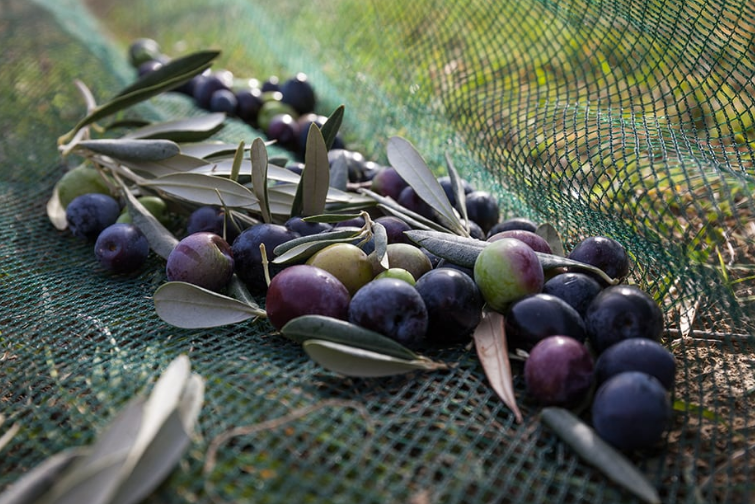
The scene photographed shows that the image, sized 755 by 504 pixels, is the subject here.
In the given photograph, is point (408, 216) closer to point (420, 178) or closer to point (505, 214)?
point (420, 178)

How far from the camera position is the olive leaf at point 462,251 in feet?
4.56

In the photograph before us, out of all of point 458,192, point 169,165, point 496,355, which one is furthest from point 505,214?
point 169,165

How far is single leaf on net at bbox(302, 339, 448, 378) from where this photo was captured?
117 centimetres

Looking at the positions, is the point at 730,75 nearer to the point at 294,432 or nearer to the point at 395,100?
the point at 395,100

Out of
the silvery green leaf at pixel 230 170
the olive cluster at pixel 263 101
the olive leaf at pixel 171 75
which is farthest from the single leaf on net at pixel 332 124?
the olive cluster at pixel 263 101

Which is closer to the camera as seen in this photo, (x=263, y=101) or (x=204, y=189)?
(x=204, y=189)

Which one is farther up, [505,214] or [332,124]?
[332,124]

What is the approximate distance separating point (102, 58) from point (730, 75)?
2.59m

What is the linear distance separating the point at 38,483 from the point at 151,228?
869 millimetres

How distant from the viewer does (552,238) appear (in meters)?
1.62

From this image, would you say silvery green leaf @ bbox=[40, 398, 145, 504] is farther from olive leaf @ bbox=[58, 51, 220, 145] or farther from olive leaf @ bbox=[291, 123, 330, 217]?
olive leaf @ bbox=[58, 51, 220, 145]

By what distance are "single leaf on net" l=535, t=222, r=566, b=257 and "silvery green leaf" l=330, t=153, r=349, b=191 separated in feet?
1.81

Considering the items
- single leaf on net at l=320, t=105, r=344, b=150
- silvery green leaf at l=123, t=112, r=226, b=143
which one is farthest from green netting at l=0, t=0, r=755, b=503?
single leaf on net at l=320, t=105, r=344, b=150

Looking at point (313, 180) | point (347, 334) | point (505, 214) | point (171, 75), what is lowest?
point (505, 214)
